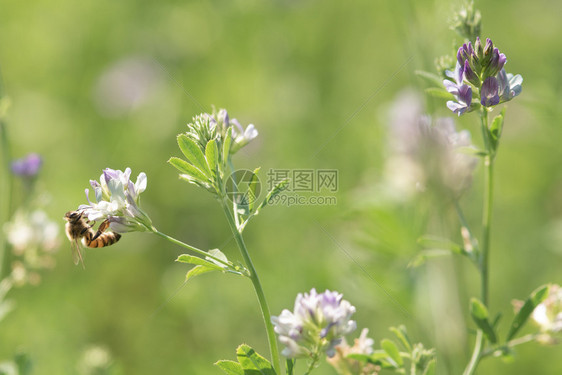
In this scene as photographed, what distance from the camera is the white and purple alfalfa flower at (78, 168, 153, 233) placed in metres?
1.61

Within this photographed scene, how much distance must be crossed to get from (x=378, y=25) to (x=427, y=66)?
3.90 metres

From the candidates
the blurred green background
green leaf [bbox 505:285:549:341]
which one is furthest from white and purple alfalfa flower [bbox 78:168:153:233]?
the blurred green background

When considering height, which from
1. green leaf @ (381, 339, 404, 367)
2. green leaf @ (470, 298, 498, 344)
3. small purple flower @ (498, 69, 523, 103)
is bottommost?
green leaf @ (381, 339, 404, 367)

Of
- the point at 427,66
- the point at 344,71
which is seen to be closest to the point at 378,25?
the point at 344,71

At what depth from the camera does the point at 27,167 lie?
2391mm

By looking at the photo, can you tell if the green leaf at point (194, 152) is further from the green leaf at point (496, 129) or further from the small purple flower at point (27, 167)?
the small purple flower at point (27, 167)

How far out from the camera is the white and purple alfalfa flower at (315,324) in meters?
1.51

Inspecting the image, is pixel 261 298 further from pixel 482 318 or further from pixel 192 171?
pixel 482 318

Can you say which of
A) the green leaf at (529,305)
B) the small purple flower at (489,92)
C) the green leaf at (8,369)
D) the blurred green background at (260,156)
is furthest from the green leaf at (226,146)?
the blurred green background at (260,156)

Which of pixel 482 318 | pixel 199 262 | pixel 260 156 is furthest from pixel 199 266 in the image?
pixel 260 156

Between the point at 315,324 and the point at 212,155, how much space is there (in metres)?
0.48

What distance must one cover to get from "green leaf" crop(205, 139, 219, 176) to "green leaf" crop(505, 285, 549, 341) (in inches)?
35.0

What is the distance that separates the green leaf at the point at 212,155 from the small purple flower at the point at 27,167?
3.61 ft

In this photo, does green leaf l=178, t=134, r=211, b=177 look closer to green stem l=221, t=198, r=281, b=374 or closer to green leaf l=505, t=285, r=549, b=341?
green stem l=221, t=198, r=281, b=374
